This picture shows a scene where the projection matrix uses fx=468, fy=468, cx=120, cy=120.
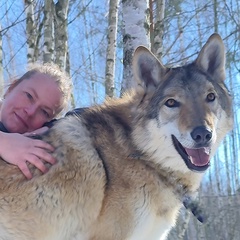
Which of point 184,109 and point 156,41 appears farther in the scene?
point 156,41

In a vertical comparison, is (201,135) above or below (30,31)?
below

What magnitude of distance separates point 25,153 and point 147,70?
1063mm

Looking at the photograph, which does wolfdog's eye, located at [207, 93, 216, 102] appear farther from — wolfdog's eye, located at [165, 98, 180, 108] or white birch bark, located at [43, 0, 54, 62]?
white birch bark, located at [43, 0, 54, 62]

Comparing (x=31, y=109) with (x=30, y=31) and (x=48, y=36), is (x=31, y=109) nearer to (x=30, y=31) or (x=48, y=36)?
(x=48, y=36)

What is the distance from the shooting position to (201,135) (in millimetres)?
2928

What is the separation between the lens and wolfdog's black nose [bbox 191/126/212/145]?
2928 millimetres

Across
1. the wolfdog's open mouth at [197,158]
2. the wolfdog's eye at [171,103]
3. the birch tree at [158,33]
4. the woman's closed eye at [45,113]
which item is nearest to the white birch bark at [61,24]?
the birch tree at [158,33]

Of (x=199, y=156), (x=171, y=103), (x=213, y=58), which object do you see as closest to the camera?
(x=199, y=156)

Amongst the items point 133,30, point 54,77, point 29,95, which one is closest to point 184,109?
point 54,77

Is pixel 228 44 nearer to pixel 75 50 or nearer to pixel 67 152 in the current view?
Answer: pixel 67 152

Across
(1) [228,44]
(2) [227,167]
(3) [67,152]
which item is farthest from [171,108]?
(2) [227,167]

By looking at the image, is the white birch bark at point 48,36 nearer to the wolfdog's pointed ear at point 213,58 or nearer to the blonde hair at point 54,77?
the blonde hair at point 54,77

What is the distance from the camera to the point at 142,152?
3.16 metres

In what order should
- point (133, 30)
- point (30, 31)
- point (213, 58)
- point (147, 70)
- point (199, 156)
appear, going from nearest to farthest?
point (199, 156) → point (147, 70) → point (213, 58) → point (133, 30) → point (30, 31)
